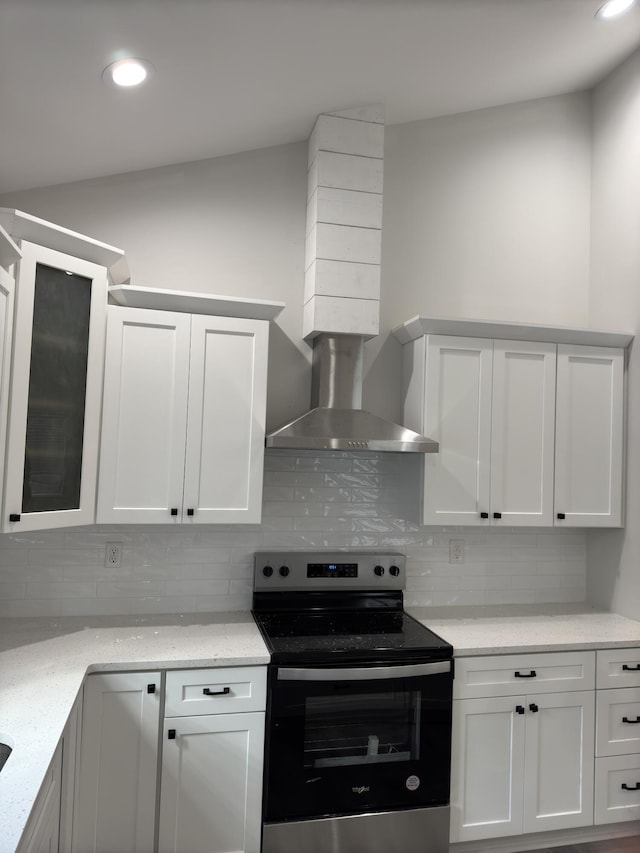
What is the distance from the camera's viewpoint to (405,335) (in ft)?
10.1

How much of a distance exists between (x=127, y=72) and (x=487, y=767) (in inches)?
117

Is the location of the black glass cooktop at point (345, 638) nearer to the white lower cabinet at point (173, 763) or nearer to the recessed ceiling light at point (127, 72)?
the white lower cabinet at point (173, 763)

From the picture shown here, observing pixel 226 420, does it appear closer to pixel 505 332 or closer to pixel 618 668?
pixel 505 332

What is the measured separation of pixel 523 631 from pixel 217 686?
1.38 m

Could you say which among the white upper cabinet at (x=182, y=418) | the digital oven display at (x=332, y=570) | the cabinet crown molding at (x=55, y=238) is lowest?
the digital oven display at (x=332, y=570)

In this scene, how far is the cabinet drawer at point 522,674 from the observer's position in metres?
2.57

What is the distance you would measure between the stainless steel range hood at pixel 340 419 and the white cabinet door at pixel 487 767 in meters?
1.11

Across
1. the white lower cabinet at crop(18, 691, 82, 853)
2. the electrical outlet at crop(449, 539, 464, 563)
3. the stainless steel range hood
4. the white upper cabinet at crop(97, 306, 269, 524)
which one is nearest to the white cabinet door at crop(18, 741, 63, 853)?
the white lower cabinet at crop(18, 691, 82, 853)

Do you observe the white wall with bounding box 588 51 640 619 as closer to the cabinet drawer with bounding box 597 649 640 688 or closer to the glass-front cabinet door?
the cabinet drawer with bounding box 597 649 640 688

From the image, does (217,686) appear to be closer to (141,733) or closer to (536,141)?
(141,733)

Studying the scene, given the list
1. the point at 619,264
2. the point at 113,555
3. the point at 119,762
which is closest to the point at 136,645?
the point at 119,762

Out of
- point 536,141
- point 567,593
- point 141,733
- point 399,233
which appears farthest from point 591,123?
point 141,733

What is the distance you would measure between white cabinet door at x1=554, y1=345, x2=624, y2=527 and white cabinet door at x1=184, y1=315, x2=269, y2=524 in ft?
4.80

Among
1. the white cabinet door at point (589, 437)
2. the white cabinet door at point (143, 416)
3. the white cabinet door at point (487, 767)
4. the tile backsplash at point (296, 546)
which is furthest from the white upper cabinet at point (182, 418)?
the white cabinet door at point (589, 437)
